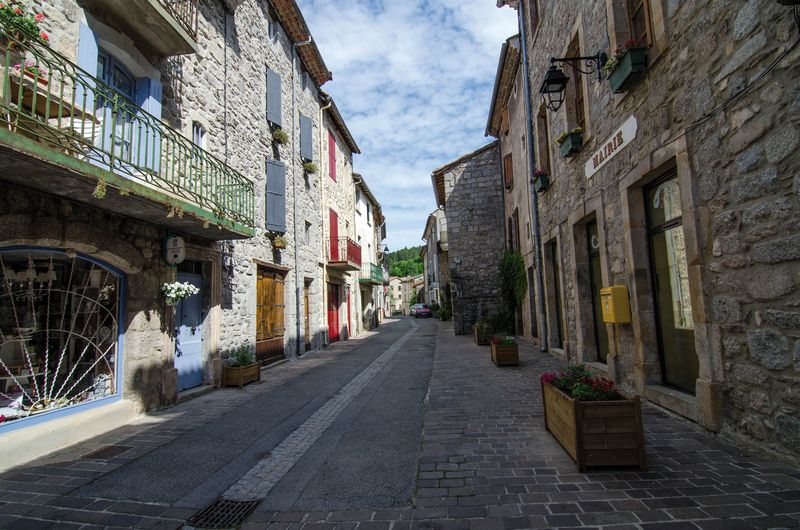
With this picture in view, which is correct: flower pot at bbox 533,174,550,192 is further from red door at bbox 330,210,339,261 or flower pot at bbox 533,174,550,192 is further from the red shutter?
the red shutter

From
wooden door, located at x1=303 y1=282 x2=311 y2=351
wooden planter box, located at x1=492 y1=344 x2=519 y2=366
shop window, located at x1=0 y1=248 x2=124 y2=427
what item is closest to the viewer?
shop window, located at x1=0 y1=248 x2=124 y2=427

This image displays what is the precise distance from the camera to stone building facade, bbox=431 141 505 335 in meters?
16.6

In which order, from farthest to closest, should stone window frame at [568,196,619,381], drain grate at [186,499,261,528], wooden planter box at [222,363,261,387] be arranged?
wooden planter box at [222,363,261,387]
stone window frame at [568,196,619,381]
drain grate at [186,499,261,528]

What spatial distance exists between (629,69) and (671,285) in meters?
2.59

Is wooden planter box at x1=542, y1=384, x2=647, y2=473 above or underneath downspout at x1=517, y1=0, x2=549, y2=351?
underneath

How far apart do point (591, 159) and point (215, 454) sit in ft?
21.9

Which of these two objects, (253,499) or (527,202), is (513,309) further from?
(253,499)

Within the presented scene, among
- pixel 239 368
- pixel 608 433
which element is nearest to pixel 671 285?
pixel 608 433

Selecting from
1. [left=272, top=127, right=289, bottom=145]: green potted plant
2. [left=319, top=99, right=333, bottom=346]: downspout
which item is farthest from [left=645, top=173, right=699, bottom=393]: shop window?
[left=319, top=99, right=333, bottom=346]: downspout

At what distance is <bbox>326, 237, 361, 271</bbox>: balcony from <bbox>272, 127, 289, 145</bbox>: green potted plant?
5027mm

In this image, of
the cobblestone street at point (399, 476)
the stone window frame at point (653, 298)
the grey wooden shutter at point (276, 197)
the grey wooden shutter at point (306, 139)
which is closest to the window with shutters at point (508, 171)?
the grey wooden shutter at point (306, 139)

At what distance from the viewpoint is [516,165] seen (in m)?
13.7

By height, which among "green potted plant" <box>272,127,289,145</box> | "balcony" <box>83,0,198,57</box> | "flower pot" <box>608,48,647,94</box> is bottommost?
"flower pot" <box>608,48,647,94</box>

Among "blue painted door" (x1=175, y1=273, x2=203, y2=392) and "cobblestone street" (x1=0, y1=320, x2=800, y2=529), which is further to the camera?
"blue painted door" (x1=175, y1=273, x2=203, y2=392)
